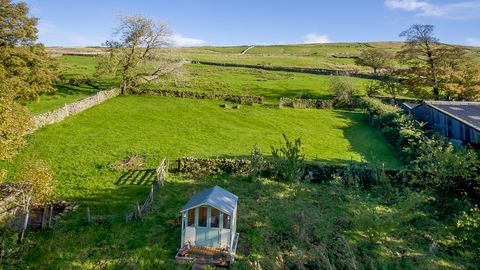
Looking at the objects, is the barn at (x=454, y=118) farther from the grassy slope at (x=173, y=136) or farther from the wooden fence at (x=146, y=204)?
the wooden fence at (x=146, y=204)

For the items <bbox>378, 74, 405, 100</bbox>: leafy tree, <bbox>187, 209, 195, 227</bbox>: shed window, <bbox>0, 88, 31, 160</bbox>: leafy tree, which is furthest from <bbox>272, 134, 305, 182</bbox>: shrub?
<bbox>378, 74, 405, 100</bbox>: leafy tree

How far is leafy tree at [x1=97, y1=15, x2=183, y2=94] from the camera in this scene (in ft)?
171

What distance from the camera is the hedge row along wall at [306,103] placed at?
185 feet

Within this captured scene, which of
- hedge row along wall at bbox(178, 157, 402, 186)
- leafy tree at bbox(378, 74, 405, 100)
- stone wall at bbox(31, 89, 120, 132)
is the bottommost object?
hedge row along wall at bbox(178, 157, 402, 186)

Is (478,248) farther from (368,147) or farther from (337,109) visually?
(337,109)

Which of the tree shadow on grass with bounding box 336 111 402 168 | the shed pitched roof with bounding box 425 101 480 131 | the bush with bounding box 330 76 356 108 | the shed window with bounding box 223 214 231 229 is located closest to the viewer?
the shed window with bounding box 223 214 231 229

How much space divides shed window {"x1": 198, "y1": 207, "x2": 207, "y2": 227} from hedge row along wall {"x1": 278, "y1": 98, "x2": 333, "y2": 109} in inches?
1574

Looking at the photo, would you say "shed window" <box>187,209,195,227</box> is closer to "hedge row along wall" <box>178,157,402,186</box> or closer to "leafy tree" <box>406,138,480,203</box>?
"hedge row along wall" <box>178,157,402,186</box>

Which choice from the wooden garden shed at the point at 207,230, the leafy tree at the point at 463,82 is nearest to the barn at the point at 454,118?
the leafy tree at the point at 463,82

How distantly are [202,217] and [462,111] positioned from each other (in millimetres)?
30517

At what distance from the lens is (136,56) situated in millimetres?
53469

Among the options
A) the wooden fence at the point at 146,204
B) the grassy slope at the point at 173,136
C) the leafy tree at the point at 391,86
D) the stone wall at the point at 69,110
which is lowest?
the wooden fence at the point at 146,204

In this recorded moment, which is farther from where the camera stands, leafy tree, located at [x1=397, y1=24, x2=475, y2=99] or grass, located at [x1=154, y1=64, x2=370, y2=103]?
grass, located at [x1=154, y1=64, x2=370, y2=103]

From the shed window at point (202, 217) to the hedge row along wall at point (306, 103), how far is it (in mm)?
39978
